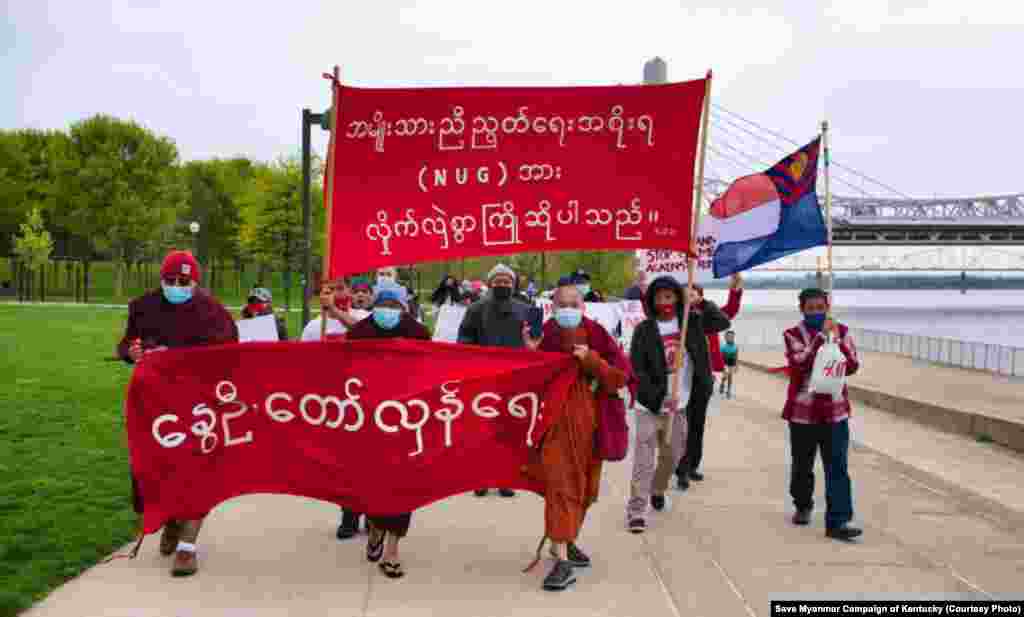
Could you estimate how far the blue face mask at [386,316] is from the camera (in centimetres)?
574

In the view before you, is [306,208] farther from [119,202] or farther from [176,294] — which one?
[119,202]

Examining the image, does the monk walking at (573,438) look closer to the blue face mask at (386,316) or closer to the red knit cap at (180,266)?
the blue face mask at (386,316)

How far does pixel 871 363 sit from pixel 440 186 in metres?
24.6

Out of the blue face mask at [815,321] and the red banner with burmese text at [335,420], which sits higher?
the blue face mask at [815,321]

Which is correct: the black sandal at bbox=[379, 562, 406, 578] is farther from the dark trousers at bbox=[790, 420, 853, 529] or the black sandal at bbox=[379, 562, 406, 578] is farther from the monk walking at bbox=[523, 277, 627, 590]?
the dark trousers at bbox=[790, 420, 853, 529]

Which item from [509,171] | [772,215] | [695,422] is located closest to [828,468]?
[695,422]

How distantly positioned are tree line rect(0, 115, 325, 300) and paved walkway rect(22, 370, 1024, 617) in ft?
138

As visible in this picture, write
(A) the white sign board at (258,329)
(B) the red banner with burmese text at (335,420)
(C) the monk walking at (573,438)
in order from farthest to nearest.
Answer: (A) the white sign board at (258,329)
(B) the red banner with burmese text at (335,420)
(C) the monk walking at (573,438)

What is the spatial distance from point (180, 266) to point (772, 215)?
445 centimetres

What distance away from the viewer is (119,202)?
6047 cm

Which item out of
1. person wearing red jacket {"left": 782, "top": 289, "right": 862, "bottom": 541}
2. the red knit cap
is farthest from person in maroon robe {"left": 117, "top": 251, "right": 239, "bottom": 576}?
person wearing red jacket {"left": 782, "top": 289, "right": 862, "bottom": 541}

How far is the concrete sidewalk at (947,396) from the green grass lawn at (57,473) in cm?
1024

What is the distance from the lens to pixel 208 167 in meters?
81.2

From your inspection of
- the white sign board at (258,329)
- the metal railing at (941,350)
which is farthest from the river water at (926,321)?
the white sign board at (258,329)
